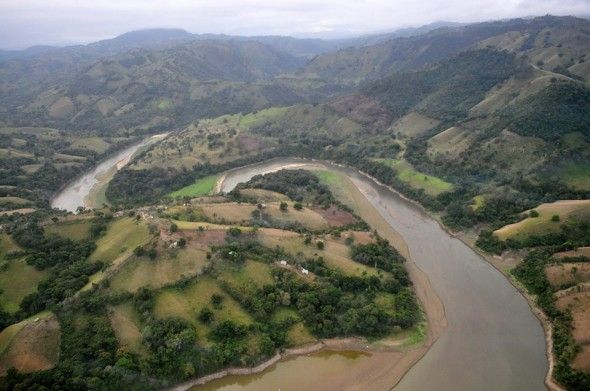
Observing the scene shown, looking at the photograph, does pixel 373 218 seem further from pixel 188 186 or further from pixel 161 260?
pixel 188 186

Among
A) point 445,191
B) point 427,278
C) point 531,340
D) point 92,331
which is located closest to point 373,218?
point 445,191

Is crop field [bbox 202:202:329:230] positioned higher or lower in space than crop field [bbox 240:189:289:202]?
higher

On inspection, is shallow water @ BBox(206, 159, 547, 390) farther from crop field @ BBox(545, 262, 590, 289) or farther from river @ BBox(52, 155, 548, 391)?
crop field @ BBox(545, 262, 590, 289)

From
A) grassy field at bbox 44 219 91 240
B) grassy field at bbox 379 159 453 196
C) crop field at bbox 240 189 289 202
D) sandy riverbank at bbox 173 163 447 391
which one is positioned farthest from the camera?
grassy field at bbox 379 159 453 196

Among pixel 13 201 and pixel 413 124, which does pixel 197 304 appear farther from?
pixel 413 124

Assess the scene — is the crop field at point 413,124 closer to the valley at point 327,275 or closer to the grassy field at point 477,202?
the valley at point 327,275

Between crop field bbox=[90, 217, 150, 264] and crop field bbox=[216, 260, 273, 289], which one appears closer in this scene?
crop field bbox=[216, 260, 273, 289]

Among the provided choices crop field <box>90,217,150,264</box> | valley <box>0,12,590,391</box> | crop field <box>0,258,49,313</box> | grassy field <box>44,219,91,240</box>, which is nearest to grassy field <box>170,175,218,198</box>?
valley <box>0,12,590,391</box>

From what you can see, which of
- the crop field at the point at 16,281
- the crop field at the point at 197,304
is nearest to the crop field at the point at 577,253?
the crop field at the point at 197,304
